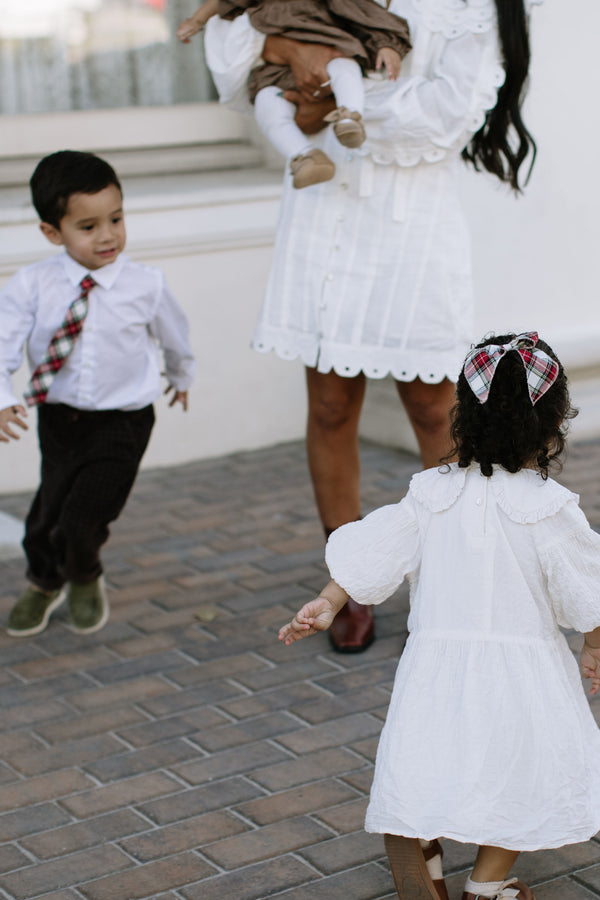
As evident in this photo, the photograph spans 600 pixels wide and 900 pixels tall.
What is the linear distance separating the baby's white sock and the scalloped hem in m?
1.42

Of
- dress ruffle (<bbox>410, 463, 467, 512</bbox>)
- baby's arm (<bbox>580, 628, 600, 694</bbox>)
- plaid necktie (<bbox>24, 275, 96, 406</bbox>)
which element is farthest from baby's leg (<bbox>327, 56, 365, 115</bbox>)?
baby's arm (<bbox>580, 628, 600, 694</bbox>)

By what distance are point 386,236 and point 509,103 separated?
19.2 inches

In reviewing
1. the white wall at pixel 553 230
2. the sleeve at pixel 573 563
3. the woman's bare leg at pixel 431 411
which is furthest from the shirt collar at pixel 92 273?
the white wall at pixel 553 230

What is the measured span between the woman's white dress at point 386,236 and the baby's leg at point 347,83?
0.34ft

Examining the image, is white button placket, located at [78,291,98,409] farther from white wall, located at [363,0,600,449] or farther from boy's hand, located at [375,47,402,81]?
white wall, located at [363,0,600,449]

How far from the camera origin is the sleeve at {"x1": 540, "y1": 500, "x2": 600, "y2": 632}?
219 cm

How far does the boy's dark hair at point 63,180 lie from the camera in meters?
3.39

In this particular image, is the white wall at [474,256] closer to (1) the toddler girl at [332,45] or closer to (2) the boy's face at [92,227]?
(2) the boy's face at [92,227]

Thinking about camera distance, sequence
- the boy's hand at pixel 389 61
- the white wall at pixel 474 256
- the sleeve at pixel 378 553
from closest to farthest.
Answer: the sleeve at pixel 378 553 → the boy's hand at pixel 389 61 → the white wall at pixel 474 256

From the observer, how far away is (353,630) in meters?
3.54

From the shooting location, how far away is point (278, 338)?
3.49 meters

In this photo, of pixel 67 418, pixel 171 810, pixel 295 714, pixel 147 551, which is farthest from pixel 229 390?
pixel 171 810

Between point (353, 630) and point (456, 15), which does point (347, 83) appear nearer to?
point (456, 15)

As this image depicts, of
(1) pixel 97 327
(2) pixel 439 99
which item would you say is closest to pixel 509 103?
(2) pixel 439 99
